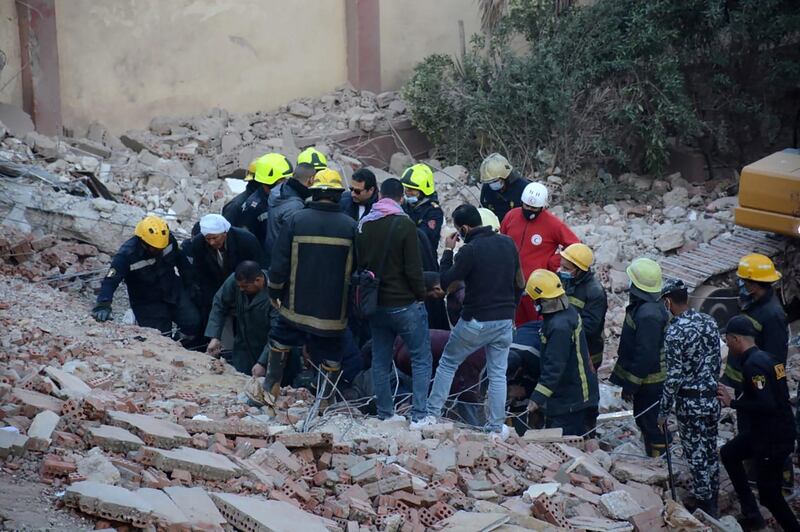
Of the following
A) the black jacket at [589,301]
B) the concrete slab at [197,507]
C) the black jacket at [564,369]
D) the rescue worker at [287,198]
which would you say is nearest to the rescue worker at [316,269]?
the rescue worker at [287,198]

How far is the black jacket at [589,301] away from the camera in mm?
7863

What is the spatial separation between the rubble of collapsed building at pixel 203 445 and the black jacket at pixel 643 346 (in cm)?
58

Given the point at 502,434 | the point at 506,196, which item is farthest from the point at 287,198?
the point at 502,434

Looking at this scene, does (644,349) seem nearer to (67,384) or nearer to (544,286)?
(544,286)

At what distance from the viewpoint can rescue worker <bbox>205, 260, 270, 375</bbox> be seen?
782cm

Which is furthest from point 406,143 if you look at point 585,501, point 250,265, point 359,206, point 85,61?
point 585,501

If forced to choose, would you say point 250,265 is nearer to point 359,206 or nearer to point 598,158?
point 359,206

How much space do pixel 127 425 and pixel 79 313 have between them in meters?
2.94

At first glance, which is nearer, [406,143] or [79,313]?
[79,313]

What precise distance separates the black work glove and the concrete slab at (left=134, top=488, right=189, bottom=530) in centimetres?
357

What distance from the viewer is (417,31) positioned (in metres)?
16.6

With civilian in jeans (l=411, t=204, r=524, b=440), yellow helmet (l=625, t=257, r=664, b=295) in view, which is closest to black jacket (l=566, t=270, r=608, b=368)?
yellow helmet (l=625, t=257, r=664, b=295)

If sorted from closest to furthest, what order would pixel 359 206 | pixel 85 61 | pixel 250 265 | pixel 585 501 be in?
1. pixel 585 501
2. pixel 250 265
3. pixel 359 206
4. pixel 85 61

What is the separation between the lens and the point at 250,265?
7.80 m
